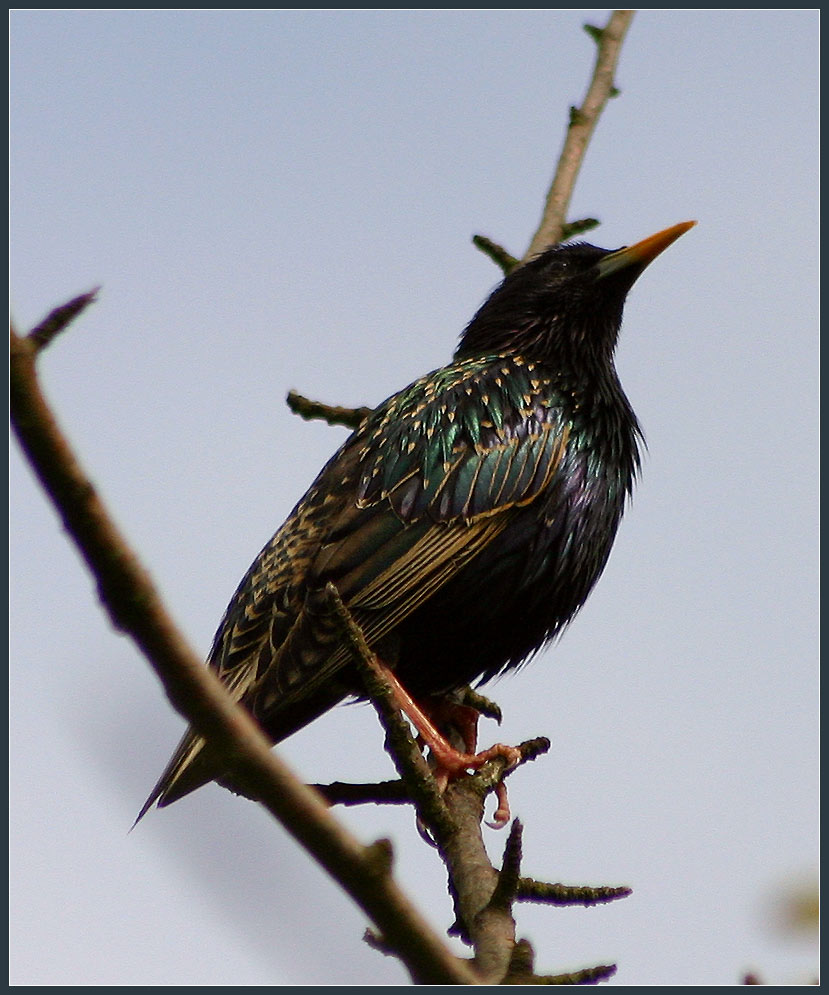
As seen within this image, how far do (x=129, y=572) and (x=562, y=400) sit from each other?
354 centimetres

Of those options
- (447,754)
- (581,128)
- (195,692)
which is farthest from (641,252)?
(195,692)

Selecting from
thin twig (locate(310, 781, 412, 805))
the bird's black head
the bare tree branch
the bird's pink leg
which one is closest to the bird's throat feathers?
the bird's black head


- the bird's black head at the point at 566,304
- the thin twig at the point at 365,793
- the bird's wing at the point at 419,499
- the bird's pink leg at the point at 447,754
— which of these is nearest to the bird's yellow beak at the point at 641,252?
the bird's black head at the point at 566,304

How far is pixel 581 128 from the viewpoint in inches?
257

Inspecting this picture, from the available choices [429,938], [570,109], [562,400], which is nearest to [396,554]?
[562,400]

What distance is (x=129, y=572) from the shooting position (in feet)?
7.46

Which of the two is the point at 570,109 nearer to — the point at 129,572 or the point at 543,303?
the point at 543,303

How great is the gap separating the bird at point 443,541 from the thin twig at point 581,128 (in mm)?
743

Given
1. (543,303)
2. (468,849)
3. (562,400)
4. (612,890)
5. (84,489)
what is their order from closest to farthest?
(84,489) → (612,890) → (468,849) → (562,400) → (543,303)

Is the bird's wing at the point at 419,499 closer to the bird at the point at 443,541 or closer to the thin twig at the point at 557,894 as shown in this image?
the bird at the point at 443,541

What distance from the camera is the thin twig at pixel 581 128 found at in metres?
6.42

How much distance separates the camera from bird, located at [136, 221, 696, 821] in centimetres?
476

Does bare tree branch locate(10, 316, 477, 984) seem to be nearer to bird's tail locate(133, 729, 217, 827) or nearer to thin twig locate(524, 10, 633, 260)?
bird's tail locate(133, 729, 217, 827)

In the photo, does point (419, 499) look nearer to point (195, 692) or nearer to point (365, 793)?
point (365, 793)
